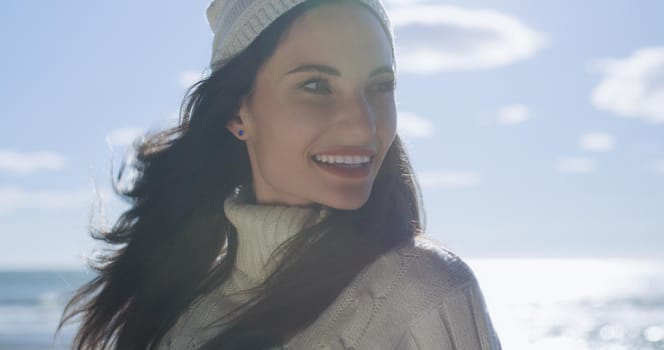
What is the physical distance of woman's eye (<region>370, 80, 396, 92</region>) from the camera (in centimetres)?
234

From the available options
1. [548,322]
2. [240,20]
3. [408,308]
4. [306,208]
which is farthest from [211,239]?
[548,322]

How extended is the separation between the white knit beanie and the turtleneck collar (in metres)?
0.39

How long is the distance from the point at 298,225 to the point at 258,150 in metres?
0.22

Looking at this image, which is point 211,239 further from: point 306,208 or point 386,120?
point 386,120

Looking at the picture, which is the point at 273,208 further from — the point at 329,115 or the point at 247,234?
the point at 329,115

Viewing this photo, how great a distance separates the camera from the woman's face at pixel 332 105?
7.48ft

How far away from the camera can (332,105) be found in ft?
7.51

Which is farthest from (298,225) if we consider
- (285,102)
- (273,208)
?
(285,102)

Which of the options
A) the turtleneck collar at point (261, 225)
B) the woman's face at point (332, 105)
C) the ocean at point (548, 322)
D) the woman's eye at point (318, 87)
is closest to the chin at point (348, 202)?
the woman's face at point (332, 105)

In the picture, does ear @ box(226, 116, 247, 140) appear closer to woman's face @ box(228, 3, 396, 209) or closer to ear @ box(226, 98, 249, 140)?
ear @ box(226, 98, 249, 140)

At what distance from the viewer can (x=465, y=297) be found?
2053mm

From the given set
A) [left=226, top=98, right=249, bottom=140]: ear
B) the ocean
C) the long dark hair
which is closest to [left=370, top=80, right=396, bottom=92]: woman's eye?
the long dark hair

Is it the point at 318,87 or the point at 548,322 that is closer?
the point at 318,87

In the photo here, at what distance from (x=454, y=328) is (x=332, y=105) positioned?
0.59 metres
